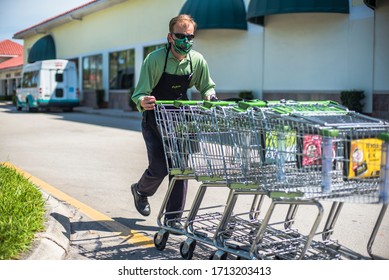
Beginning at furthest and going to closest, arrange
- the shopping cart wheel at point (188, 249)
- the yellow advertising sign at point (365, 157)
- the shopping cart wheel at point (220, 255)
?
1. the shopping cart wheel at point (188, 249)
2. the shopping cart wheel at point (220, 255)
3. the yellow advertising sign at point (365, 157)

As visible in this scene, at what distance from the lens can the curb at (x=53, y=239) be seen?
13.0ft

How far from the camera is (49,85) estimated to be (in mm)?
25984

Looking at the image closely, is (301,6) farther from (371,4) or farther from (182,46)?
(182,46)

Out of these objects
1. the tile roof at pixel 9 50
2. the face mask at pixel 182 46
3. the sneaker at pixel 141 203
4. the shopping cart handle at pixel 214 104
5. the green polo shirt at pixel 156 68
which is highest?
the tile roof at pixel 9 50

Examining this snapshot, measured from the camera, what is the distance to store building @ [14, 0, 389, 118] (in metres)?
16.0

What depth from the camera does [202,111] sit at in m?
4.10

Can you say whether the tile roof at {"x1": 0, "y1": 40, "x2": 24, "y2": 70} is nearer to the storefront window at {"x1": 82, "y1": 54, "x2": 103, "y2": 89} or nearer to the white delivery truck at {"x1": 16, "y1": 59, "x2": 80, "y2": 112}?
the white delivery truck at {"x1": 16, "y1": 59, "x2": 80, "y2": 112}

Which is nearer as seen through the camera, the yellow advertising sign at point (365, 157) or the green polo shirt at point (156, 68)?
the yellow advertising sign at point (365, 157)

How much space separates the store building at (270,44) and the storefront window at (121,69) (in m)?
0.05

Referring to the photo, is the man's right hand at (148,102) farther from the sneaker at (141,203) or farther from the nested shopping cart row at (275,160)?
the sneaker at (141,203)

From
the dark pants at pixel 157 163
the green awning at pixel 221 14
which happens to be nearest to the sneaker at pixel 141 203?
the dark pants at pixel 157 163
